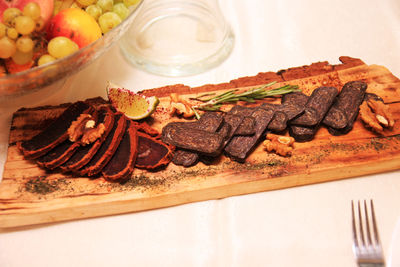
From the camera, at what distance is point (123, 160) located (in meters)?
2.11

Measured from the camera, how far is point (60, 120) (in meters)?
2.23

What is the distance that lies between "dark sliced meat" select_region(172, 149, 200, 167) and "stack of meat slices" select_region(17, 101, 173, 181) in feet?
0.14

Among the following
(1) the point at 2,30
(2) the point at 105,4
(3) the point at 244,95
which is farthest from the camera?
(3) the point at 244,95

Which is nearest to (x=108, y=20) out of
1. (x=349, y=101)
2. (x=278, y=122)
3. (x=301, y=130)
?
(x=278, y=122)

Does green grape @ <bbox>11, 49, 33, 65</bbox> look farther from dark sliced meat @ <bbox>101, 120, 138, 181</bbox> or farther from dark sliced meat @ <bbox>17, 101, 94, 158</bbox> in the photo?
dark sliced meat @ <bbox>101, 120, 138, 181</bbox>

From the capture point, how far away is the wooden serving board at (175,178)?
2.07 metres

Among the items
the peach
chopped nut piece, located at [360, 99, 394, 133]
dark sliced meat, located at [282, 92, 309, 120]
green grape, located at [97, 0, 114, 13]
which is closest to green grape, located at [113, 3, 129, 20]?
green grape, located at [97, 0, 114, 13]

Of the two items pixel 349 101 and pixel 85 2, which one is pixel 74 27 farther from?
pixel 349 101

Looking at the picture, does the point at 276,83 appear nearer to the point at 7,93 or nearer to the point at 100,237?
the point at 100,237

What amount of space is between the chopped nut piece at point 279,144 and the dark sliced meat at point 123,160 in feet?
2.40

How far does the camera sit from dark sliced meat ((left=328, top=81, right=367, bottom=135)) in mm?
2307

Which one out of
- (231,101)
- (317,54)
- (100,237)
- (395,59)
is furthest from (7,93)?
(395,59)

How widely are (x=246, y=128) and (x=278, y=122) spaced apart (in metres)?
0.20

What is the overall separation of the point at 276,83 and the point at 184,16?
45.8 inches
